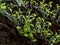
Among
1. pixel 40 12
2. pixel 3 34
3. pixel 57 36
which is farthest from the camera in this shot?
pixel 40 12

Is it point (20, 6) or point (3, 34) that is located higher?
point (20, 6)

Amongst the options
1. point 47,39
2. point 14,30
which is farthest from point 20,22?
point 47,39

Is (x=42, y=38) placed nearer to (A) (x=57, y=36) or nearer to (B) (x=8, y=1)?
(A) (x=57, y=36)

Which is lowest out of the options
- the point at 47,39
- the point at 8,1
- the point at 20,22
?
the point at 47,39

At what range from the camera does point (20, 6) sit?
173 cm

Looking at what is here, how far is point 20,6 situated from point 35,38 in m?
0.45

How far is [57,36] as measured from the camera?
139 cm

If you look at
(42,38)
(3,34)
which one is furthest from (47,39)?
(3,34)

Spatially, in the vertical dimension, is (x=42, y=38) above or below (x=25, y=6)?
below

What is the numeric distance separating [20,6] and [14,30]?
34 cm

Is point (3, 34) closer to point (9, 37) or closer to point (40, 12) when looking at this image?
point (9, 37)

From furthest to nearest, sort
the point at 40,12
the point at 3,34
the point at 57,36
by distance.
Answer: the point at 40,12
the point at 3,34
the point at 57,36

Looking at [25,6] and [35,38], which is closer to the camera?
[35,38]

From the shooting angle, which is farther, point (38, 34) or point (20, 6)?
point (20, 6)
